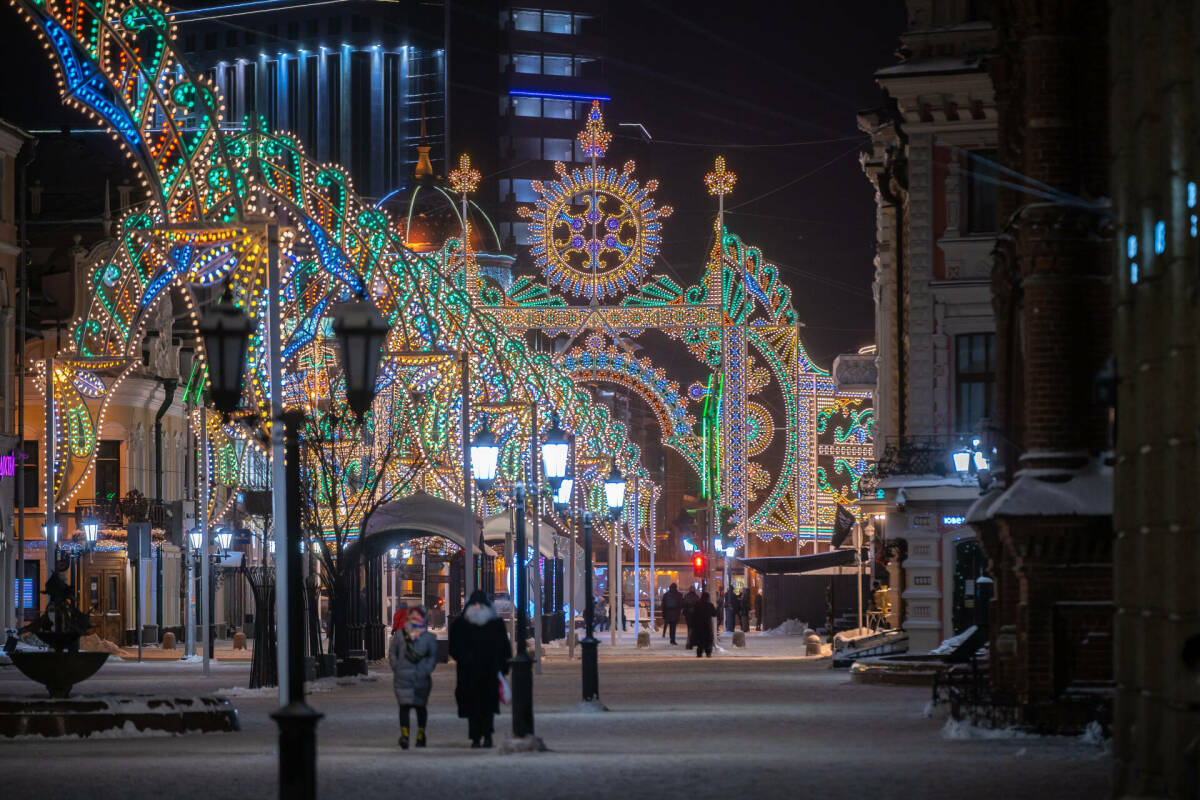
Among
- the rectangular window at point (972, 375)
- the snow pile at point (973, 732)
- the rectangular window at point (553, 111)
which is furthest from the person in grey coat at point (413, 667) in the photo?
the rectangular window at point (553, 111)

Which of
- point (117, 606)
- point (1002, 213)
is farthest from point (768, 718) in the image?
point (117, 606)

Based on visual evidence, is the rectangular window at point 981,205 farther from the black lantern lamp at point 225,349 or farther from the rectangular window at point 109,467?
the rectangular window at point 109,467

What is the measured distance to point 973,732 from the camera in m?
22.5

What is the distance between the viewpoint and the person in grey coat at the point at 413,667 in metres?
21.9

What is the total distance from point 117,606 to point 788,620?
75.6 feet

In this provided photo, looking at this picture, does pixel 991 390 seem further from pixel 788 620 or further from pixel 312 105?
pixel 312 105

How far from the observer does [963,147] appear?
41594 mm

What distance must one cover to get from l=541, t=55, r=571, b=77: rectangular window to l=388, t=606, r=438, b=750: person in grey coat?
406 ft

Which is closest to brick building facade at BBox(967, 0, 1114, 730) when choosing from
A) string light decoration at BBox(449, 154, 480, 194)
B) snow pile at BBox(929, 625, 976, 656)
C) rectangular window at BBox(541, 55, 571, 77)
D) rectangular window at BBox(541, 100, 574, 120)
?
snow pile at BBox(929, 625, 976, 656)

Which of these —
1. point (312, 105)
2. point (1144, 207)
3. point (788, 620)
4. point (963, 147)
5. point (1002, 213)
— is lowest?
point (788, 620)

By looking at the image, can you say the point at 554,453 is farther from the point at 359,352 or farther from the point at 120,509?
the point at 120,509

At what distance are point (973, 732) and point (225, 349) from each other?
A: 1079 centimetres

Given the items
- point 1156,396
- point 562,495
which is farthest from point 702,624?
point 1156,396

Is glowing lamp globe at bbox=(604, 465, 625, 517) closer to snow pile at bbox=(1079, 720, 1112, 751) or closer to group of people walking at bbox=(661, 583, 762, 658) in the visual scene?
snow pile at bbox=(1079, 720, 1112, 751)
